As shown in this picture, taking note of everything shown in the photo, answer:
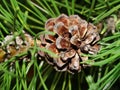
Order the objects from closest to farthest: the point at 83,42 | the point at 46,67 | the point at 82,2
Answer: the point at 83,42 < the point at 46,67 < the point at 82,2

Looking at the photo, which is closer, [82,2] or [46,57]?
[46,57]

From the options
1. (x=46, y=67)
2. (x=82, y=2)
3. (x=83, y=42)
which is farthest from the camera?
(x=82, y=2)

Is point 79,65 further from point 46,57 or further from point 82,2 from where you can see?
point 82,2

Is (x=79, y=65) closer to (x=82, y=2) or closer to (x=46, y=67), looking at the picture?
(x=46, y=67)

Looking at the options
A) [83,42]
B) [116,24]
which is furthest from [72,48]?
[116,24]

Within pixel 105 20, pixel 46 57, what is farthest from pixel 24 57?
pixel 105 20

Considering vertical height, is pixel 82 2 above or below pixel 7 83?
above
